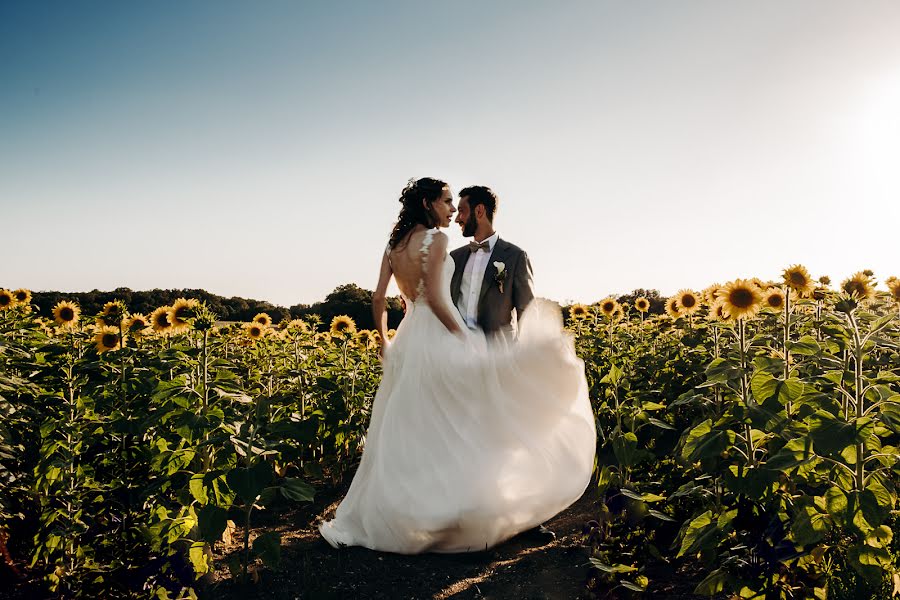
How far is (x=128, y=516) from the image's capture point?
340cm

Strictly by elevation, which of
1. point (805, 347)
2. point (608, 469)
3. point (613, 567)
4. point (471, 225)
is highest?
point (471, 225)

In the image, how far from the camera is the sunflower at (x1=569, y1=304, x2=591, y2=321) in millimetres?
8820

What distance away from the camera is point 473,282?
15.8 feet

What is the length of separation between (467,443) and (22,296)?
5.50 metres

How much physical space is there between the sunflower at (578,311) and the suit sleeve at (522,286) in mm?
4073

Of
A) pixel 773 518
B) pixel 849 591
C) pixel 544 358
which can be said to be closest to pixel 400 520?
pixel 544 358

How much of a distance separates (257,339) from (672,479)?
4.43 m

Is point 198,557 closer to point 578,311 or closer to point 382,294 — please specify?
point 382,294

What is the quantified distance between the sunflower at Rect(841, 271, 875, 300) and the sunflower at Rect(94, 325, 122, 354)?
5020 millimetres

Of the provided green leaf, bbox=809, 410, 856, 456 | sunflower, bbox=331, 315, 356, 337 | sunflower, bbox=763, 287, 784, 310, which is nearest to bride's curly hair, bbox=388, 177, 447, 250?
sunflower, bbox=331, 315, 356, 337

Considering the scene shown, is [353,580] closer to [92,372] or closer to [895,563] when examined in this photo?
[92,372]

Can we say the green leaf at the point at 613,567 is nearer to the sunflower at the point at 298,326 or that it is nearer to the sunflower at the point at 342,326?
the sunflower at the point at 342,326

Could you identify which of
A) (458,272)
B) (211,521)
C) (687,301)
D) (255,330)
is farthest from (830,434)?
(255,330)

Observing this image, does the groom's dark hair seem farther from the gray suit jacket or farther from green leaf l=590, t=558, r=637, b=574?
green leaf l=590, t=558, r=637, b=574
